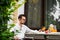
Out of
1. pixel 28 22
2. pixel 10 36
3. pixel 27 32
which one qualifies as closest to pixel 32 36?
pixel 27 32

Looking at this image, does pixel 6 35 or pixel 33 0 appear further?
pixel 33 0

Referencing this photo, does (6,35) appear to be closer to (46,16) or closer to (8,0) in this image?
(8,0)

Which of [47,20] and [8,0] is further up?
[8,0]

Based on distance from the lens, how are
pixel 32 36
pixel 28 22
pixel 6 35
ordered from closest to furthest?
pixel 6 35 → pixel 32 36 → pixel 28 22

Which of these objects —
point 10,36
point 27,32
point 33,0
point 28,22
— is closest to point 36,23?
point 28,22

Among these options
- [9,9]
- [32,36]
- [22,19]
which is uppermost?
[9,9]

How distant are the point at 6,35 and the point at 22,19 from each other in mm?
3408

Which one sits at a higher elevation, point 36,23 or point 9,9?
point 9,9

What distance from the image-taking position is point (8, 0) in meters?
1.62

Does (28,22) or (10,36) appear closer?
(10,36)

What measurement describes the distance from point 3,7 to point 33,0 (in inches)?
201

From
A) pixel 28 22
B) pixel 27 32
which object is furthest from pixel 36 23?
pixel 27 32

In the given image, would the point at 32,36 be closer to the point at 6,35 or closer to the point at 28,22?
the point at 28,22

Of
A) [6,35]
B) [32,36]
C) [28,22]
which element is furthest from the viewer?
[28,22]
